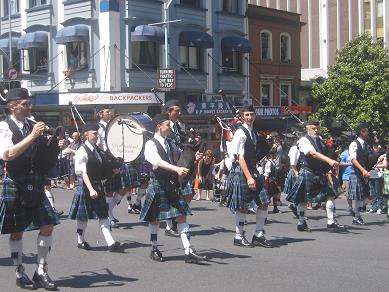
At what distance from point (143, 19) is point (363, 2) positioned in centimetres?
2692

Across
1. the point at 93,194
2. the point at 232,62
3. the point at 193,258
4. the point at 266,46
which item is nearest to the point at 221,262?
the point at 193,258

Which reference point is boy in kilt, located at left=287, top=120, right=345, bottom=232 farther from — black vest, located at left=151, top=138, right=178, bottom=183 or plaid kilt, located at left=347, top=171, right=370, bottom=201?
black vest, located at left=151, top=138, right=178, bottom=183

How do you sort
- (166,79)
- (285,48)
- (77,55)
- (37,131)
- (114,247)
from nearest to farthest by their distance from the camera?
(37,131), (114,247), (166,79), (77,55), (285,48)

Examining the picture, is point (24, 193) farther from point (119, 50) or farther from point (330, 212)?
point (119, 50)

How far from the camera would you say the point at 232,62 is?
33.8m

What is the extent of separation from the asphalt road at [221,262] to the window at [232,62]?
21722mm

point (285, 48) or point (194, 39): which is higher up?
point (285, 48)

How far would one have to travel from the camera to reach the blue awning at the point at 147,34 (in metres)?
28.5

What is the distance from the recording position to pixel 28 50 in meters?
32.1

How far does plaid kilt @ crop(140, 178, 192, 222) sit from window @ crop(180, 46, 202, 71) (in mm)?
23064

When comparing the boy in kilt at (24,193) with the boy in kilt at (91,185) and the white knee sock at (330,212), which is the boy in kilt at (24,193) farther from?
the white knee sock at (330,212)

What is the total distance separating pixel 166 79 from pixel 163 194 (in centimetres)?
1986

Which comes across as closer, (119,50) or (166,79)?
(166,79)

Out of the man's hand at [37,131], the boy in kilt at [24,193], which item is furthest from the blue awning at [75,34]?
the man's hand at [37,131]
